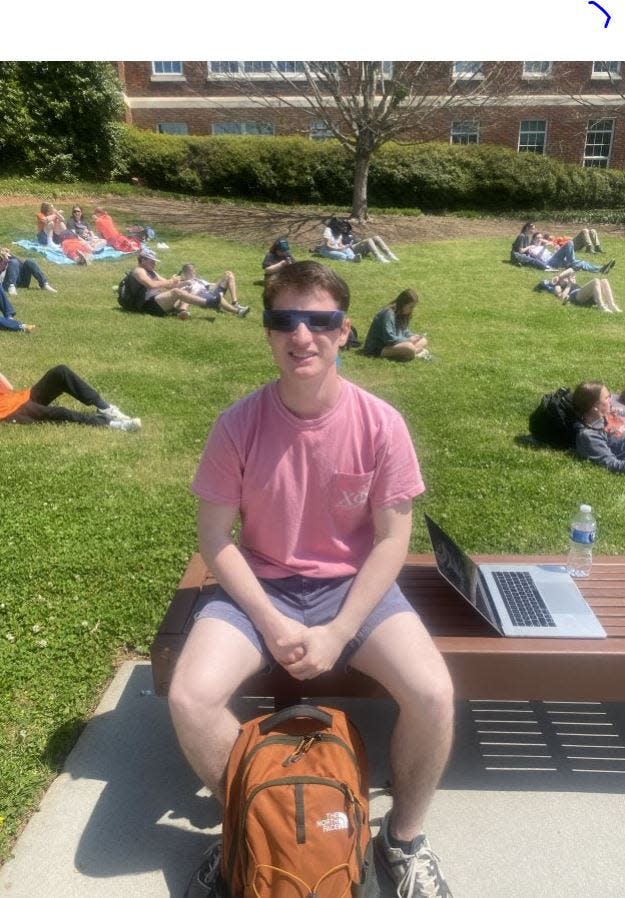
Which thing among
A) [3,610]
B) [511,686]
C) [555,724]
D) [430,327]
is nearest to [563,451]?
[555,724]

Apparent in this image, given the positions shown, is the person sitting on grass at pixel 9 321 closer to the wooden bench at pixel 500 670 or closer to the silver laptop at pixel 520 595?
the wooden bench at pixel 500 670

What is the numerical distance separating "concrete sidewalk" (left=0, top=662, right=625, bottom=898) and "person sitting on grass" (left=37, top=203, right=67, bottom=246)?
54.7ft

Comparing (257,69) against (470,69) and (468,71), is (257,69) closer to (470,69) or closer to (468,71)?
(470,69)

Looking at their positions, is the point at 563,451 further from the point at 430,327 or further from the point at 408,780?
the point at 430,327

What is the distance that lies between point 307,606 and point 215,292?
1121 centimetres

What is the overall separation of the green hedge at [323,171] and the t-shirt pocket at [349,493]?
28024 mm

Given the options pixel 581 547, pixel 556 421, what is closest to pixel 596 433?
pixel 556 421

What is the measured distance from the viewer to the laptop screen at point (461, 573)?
2.84m

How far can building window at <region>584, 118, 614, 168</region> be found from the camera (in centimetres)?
3512

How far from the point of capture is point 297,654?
242 cm

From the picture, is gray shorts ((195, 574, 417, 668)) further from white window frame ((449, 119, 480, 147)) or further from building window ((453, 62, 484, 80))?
white window frame ((449, 119, 480, 147))

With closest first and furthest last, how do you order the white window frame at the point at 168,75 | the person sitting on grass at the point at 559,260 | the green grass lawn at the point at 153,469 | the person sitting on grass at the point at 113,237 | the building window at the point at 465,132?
the green grass lawn at the point at 153,469, the person sitting on grass at the point at 559,260, the person sitting on grass at the point at 113,237, the building window at the point at 465,132, the white window frame at the point at 168,75

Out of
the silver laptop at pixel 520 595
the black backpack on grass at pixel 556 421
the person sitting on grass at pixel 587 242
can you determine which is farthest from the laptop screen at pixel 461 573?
the person sitting on grass at pixel 587 242

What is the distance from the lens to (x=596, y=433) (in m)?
6.30
